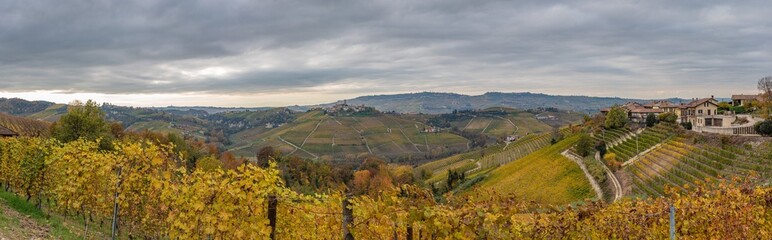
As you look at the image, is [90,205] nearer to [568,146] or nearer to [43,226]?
[43,226]

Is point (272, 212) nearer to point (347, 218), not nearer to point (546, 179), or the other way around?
point (347, 218)

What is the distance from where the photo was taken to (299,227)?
963 centimetres

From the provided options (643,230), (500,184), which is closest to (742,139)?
(500,184)

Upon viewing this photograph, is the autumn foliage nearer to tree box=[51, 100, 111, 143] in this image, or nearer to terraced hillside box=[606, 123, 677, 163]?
tree box=[51, 100, 111, 143]

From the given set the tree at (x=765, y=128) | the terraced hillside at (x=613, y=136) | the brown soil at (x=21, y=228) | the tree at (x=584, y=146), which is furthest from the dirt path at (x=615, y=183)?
the brown soil at (x=21, y=228)

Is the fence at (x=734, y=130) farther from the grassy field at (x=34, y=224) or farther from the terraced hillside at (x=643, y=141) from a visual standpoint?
the grassy field at (x=34, y=224)

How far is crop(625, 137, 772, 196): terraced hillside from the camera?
3478cm

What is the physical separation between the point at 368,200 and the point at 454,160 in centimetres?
13355

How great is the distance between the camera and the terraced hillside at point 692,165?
34781 millimetres

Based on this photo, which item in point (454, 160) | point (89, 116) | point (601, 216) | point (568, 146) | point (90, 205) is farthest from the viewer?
point (454, 160)

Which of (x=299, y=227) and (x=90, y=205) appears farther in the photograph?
(x=90, y=205)

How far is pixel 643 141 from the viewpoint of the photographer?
5572 centimetres

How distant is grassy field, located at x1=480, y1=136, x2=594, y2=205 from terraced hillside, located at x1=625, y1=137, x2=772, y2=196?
5515 mm

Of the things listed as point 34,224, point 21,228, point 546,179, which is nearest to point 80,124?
point 34,224
